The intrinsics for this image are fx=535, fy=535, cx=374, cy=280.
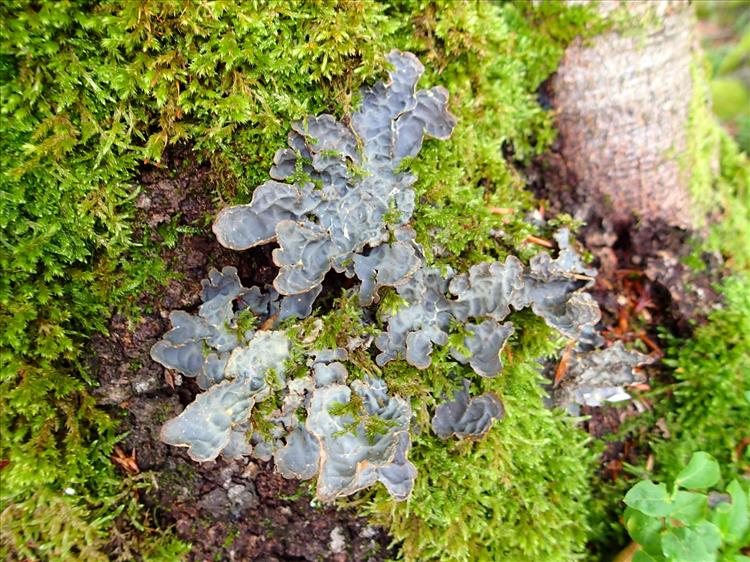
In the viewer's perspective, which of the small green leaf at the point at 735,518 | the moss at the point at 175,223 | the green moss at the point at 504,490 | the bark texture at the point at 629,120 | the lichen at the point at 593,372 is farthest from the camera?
the bark texture at the point at 629,120

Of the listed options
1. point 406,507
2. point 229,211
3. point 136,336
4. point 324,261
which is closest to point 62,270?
point 136,336

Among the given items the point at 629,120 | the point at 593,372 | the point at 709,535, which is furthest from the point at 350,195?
the point at 709,535

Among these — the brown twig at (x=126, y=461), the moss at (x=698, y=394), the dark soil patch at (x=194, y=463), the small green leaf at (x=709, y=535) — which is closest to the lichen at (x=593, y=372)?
the moss at (x=698, y=394)

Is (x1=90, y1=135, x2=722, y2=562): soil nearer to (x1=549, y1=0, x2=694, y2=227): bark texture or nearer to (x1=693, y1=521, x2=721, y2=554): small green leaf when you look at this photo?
(x1=693, y1=521, x2=721, y2=554): small green leaf

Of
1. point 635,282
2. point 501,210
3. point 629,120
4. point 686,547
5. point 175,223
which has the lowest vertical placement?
point 686,547

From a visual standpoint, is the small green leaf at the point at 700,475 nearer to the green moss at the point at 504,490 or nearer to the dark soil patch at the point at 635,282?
the green moss at the point at 504,490

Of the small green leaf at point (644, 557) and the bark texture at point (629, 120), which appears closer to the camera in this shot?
the small green leaf at point (644, 557)

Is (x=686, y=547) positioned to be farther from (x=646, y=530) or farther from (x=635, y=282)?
(x=635, y=282)

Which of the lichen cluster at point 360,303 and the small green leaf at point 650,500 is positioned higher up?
the lichen cluster at point 360,303

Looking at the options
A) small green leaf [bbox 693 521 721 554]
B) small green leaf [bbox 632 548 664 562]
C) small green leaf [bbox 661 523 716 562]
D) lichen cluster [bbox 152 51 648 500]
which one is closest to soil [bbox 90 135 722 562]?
lichen cluster [bbox 152 51 648 500]
